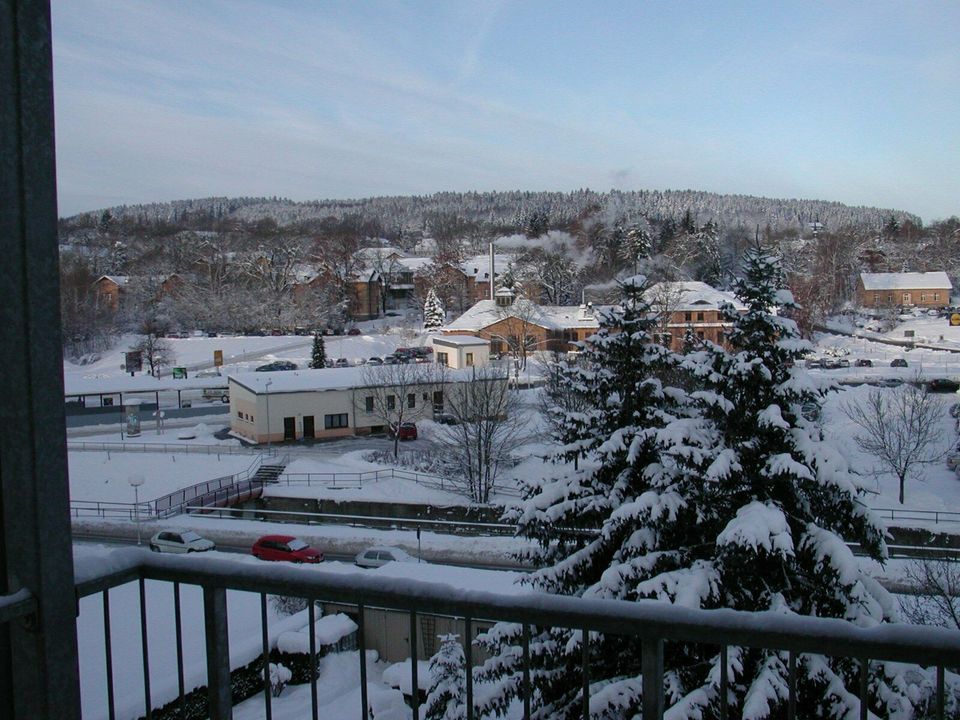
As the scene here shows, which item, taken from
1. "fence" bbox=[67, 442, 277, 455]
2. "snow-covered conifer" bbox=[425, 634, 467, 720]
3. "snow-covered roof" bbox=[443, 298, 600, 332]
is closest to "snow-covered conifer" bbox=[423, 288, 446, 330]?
"snow-covered roof" bbox=[443, 298, 600, 332]

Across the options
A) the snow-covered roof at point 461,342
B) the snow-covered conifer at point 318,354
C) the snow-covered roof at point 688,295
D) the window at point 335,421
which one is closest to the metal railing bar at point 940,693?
the window at point 335,421

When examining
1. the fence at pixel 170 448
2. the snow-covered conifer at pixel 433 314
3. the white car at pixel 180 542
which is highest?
the snow-covered conifer at pixel 433 314

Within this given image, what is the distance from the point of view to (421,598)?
1.65 m

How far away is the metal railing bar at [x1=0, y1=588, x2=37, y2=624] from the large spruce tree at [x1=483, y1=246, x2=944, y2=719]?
4073 millimetres

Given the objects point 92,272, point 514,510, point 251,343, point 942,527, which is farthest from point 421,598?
point 92,272

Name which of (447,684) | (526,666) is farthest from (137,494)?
(526,666)

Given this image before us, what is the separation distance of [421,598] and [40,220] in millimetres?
1111

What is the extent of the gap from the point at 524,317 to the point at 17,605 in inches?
1451

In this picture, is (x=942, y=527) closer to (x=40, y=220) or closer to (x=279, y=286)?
(x=40, y=220)

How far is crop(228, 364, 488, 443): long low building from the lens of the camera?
953 inches

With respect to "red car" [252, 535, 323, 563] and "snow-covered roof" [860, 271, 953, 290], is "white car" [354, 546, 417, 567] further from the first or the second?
"snow-covered roof" [860, 271, 953, 290]

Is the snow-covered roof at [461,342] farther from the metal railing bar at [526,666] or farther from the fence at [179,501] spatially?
the metal railing bar at [526,666]

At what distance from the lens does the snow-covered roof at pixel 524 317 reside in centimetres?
3853

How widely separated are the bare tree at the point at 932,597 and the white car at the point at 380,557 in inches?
294
